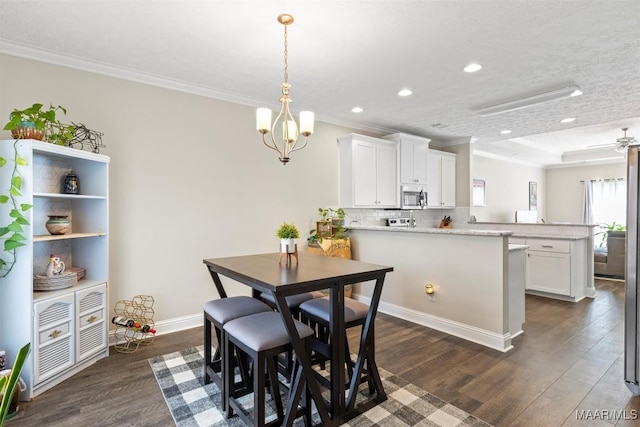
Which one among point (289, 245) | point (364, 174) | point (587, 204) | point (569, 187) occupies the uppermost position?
point (569, 187)

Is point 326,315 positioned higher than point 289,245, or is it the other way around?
point 289,245

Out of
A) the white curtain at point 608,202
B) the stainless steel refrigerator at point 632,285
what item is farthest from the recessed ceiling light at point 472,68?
the white curtain at point 608,202

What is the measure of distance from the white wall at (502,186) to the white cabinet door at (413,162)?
81.3 inches

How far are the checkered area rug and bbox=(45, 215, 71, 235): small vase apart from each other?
1.32 m

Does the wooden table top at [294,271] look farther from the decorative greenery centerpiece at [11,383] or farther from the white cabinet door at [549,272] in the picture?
the white cabinet door at [549,272]

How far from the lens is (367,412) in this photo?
81.4 inches

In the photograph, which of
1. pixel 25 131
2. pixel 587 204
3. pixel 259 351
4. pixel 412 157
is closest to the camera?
pixel 259 351

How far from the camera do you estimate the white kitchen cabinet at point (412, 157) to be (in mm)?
5230

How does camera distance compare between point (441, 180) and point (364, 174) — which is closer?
point (364, 174)

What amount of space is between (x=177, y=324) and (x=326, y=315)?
2027 millimetres

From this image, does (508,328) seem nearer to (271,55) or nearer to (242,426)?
(242,426)

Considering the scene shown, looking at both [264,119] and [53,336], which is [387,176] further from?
[53,336]

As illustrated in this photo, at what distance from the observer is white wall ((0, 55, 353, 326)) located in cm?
296

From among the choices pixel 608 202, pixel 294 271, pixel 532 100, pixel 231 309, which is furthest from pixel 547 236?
pixel 608 202
